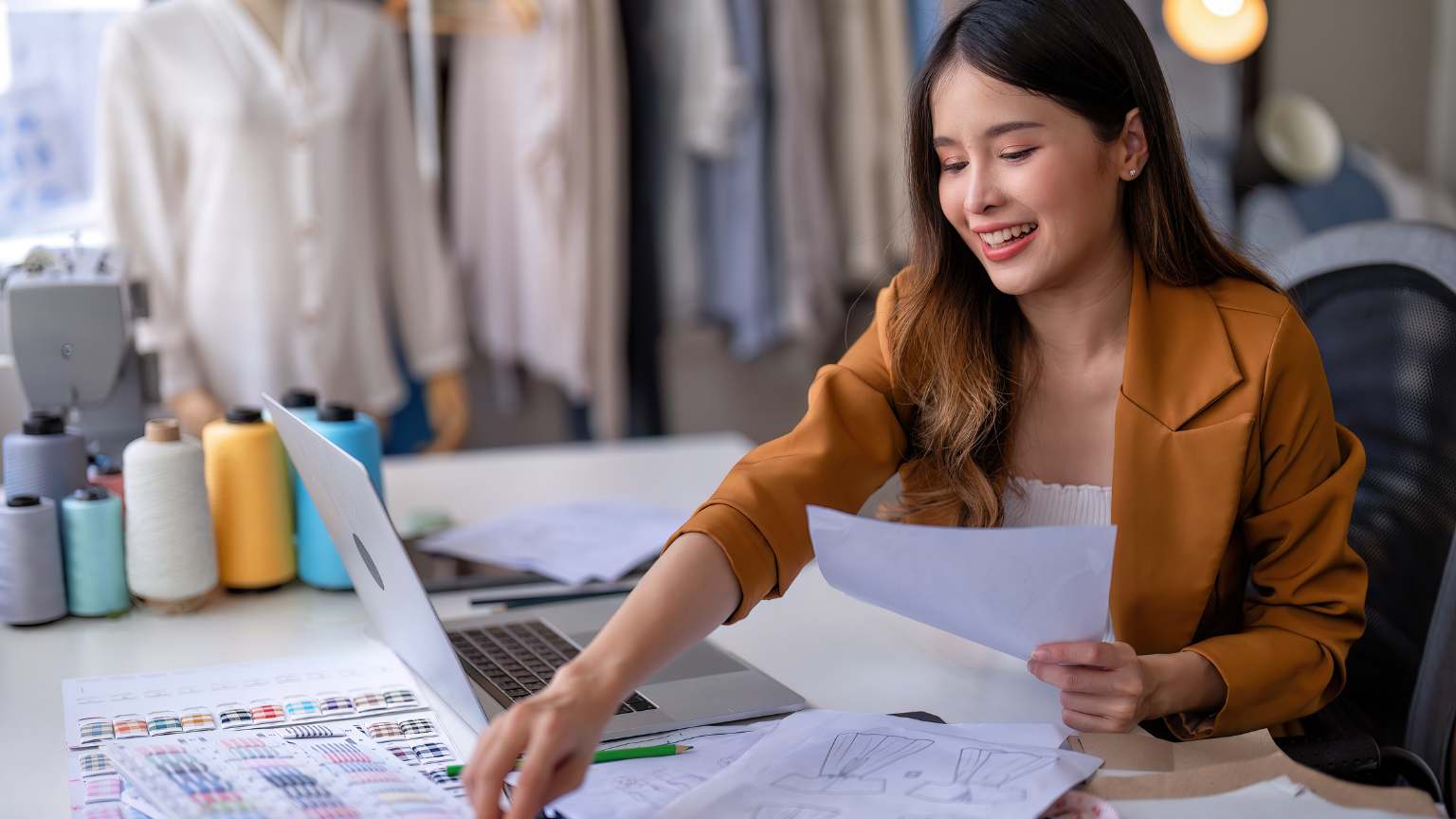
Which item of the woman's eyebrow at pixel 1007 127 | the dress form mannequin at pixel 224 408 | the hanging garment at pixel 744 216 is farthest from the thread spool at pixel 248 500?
the hanging garment at pixel 744 216

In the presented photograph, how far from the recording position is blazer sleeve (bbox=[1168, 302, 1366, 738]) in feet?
3.27

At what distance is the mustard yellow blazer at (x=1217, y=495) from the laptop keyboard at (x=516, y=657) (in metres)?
0.19

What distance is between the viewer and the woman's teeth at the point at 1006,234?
3.47ft

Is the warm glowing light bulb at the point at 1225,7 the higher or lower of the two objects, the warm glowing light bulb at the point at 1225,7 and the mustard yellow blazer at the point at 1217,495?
the higher

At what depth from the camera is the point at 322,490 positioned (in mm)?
1042

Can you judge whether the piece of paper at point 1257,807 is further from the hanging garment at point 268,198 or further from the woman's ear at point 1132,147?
the hanging garment at point 268,198

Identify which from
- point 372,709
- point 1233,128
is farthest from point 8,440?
point 1233,128

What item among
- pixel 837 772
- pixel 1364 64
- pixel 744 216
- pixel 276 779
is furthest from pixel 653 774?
pixel 1364 64

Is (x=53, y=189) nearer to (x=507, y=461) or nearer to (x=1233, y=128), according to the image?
(x=507, y=461)

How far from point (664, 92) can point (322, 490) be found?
2.10m

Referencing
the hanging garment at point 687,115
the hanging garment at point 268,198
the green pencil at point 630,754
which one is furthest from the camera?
the hanging garment at point 687,115

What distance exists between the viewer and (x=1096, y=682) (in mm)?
907

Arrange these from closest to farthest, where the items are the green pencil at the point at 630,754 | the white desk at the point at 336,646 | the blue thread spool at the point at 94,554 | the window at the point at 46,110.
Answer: the green pencil at the point at 630,754, the white desk at the point at 336,646, the blue thread spool at the point at 94,554, the window at the point at 46,110

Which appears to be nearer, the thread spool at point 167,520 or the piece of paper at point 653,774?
the piece of paper at point 653,774
